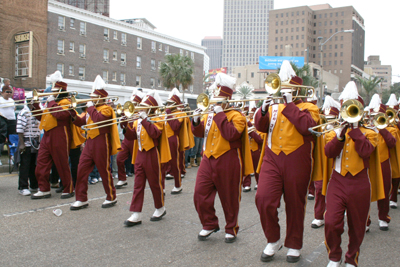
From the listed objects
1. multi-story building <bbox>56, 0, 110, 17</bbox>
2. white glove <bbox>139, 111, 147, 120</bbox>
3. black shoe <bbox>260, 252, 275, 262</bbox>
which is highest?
multi-story building <bbox>56, 0, 110, 17</bbox>

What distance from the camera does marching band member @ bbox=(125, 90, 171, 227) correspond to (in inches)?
230

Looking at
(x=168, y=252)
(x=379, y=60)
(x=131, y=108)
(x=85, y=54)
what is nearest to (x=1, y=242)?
(x=168, y=252)

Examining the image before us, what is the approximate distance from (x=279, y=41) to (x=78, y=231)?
129 m

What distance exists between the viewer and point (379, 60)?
19150 cm

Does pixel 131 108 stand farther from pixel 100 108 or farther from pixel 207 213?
pixel 207 213

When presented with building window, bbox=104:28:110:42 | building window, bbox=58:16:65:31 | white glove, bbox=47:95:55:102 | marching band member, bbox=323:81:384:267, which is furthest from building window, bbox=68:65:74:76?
marching band member, bbox=323:81:384:267

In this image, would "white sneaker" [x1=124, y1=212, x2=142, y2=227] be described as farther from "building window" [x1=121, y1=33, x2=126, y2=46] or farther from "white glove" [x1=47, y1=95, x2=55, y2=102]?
Answer: "building window" [x1=121, y1=33, x2=126, y2=46]

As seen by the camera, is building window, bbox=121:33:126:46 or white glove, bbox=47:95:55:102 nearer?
white glove, bbox=47:95:55:102

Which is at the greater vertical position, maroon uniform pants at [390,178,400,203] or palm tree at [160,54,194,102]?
palm tree at [160,54,194,102]

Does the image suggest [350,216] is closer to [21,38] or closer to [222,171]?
[222,171]

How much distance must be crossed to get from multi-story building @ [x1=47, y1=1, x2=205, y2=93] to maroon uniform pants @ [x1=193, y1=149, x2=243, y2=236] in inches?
1611

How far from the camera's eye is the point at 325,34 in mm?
127938

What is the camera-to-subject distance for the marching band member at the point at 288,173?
427 cm

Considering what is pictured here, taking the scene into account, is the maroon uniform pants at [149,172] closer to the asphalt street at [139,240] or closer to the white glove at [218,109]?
the asphalt street at [139,240]
